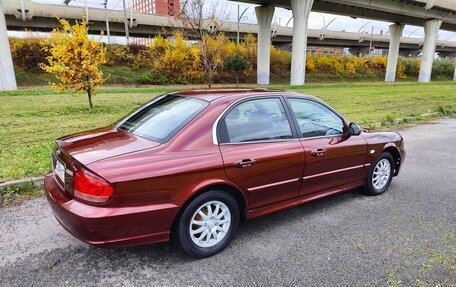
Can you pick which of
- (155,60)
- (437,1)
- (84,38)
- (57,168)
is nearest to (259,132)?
(57,168)

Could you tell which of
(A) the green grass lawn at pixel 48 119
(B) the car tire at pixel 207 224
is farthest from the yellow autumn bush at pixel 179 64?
(B) the car tire at pixel 207 224

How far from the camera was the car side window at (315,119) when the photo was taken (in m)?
3.89

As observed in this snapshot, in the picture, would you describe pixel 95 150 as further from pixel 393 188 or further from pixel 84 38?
pixel 84 38

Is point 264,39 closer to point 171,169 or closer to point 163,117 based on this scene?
point 163,117

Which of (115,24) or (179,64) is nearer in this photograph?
(179,64)

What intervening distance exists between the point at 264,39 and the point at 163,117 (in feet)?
90.6

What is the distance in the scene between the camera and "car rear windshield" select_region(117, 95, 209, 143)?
321cm

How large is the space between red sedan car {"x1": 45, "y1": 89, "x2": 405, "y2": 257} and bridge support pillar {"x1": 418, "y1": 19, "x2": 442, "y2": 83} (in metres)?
42.6

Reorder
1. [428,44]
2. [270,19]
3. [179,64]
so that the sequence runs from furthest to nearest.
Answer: [428,44]
[270,19]
[179,64]

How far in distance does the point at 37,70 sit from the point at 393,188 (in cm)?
2749

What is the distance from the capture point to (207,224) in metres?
3.11

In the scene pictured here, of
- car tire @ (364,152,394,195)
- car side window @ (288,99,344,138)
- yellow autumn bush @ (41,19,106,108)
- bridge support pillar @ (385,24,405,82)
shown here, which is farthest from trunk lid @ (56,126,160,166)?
bridge support pillar @ (385,24,405,82)

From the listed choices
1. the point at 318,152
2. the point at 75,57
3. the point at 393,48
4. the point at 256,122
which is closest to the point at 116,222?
the point at 256,122

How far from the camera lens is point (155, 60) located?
28.7 m
